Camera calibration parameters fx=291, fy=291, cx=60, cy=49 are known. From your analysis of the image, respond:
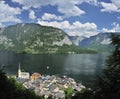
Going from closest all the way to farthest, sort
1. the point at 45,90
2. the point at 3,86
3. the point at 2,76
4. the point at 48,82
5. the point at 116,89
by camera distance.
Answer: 1. the point at 116,89
2. the point at 3,86
3. the point at 2,76
4. the point at 45,90
5. the point at 48,82

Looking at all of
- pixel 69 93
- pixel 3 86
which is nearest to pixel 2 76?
pixel 3 86

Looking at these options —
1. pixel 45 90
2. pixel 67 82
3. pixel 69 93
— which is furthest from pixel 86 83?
pixel 69 93

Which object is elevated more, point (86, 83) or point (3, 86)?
point (3, 86)

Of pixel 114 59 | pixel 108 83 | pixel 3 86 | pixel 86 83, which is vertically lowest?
pixel 86 83

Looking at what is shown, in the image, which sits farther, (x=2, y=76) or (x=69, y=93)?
(x=69, y=93)

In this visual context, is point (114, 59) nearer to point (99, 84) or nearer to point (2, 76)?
point (99, 84)

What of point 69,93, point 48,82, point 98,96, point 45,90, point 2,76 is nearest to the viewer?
point 98,96

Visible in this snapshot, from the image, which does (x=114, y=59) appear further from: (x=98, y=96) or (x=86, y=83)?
(x=86, y=83)
